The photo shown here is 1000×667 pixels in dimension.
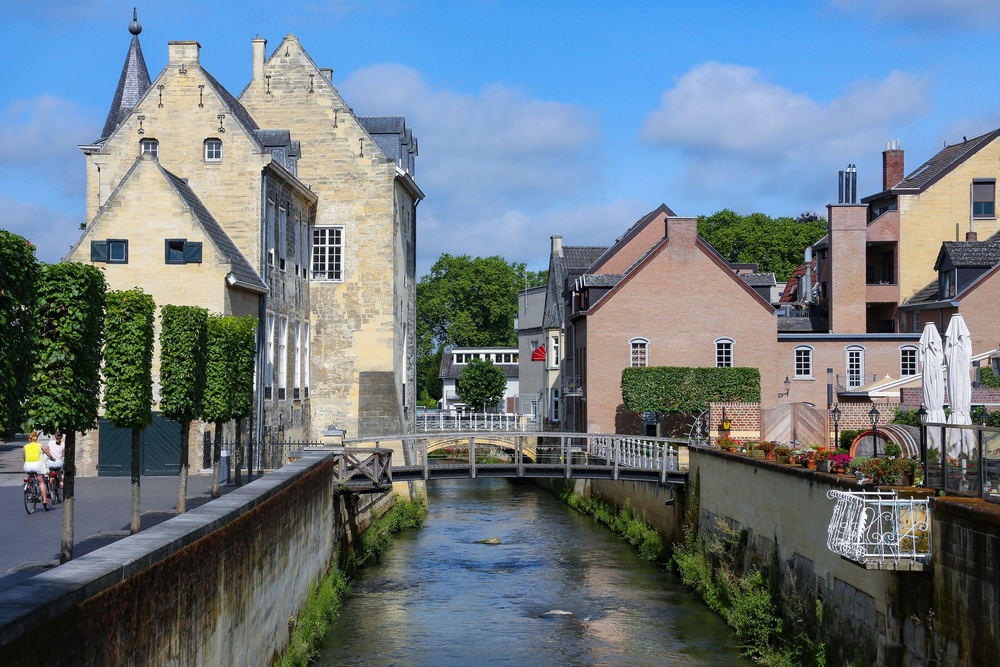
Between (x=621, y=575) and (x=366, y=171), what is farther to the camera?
(x=366, y=171)

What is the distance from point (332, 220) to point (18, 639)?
102 ft

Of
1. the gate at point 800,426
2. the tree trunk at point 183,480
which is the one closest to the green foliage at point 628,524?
the gate at point 800,426

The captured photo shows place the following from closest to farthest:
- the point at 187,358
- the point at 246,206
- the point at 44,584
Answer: the point at 44,584 → the point at 187,358 → the point at 246,206

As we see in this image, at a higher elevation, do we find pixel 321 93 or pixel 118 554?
pixel 321 93

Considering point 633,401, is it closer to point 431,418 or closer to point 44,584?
point 431,418

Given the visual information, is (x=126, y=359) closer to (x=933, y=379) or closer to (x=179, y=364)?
(x=179, y=364)

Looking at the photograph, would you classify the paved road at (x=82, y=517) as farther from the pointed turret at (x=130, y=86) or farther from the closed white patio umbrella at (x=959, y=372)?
the pointed turret at (x=130, y=86)

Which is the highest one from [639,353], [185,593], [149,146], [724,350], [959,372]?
[149,146]

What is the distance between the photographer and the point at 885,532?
12742 mm

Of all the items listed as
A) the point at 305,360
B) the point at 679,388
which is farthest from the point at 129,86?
the point at 679,388

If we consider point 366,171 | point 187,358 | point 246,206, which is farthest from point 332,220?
point 187,358

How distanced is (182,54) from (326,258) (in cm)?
881

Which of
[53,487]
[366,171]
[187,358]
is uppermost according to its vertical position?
[366,171]

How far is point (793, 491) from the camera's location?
17.5 m
